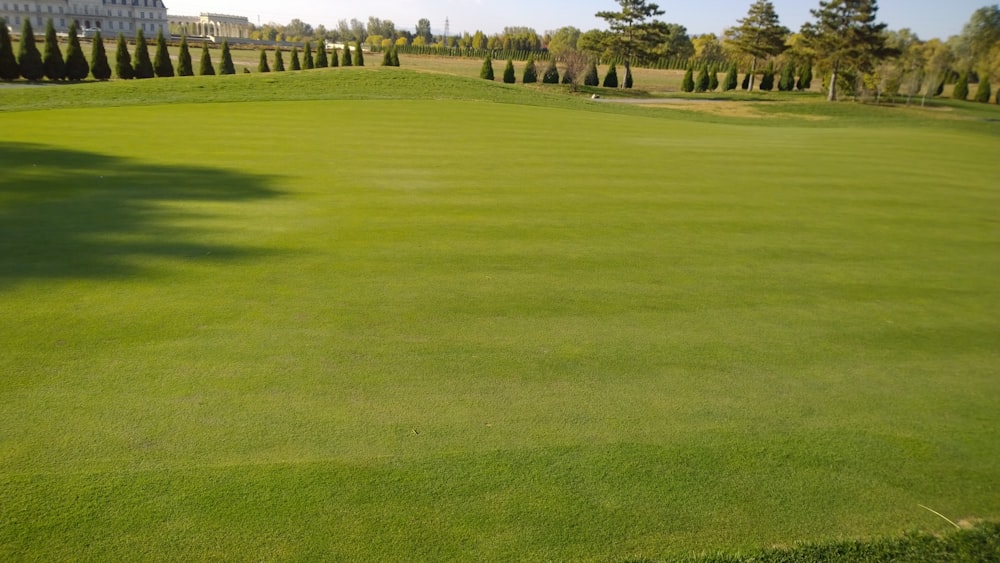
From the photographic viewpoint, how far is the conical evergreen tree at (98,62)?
126 ft

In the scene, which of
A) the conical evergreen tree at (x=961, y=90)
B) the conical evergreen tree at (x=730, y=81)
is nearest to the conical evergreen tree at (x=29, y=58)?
the conical evergreen tree at (x=730, y=81)

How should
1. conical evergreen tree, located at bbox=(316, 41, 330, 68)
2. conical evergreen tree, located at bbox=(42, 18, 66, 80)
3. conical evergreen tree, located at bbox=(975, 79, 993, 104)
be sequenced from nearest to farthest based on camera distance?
conical evergreen tree, located at bbox=(42, 18, 66, 80) → conical evergreen tree, located at bbox=(316, 41, 330, 68) → conical evergreen tree, located at bbox=(975, 79, 993, 104)

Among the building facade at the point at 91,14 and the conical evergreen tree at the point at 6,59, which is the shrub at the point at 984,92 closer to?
the conical evergreen tree at the point at 6,59

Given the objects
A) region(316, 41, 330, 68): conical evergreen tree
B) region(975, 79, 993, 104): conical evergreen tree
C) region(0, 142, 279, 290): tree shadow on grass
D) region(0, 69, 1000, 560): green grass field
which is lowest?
region(0, 69, 1000, 560): green grass field

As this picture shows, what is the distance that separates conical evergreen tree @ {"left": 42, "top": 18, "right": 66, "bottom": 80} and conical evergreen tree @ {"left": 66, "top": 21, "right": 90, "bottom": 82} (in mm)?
328

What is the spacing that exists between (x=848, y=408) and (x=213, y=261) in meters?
5.33

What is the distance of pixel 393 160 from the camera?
12336 mm

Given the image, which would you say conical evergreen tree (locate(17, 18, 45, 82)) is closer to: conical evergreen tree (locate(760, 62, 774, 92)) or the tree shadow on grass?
the tree shadow on grass

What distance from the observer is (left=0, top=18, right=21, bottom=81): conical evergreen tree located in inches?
1457

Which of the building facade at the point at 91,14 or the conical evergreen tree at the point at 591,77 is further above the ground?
the building facade at the point at 91,14

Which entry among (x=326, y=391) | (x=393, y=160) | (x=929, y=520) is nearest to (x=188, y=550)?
(x=326, y=391)

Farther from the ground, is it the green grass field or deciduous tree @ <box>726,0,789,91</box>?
deciduous tree @ <box>726,0,789,91</box>

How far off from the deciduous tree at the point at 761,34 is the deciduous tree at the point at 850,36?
12.3 metres

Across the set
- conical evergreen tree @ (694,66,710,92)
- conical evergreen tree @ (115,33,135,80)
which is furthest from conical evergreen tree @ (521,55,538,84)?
conical evergreen tree @ (115,33,135,80)
